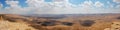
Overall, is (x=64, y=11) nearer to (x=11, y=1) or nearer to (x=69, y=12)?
(x=69, y=12)

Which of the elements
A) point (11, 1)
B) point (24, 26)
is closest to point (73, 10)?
point (24, 26)

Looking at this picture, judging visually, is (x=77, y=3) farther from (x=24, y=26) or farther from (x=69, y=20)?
(x=24, y=26)

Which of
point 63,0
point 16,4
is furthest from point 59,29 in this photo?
point 16,4

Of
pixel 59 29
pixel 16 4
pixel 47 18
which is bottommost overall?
pixel 59 29

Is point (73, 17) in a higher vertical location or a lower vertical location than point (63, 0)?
lower

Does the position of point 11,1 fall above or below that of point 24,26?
above
